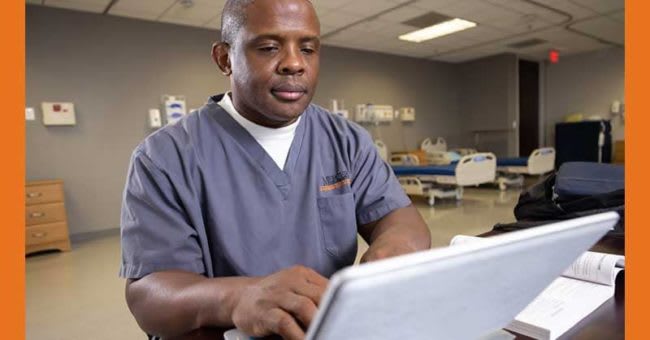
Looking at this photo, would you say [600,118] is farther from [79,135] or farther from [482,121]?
[79,135]

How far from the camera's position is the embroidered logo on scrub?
93 centimetres

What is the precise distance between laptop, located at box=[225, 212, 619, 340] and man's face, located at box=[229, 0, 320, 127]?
54 centimetres

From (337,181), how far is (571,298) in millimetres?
525

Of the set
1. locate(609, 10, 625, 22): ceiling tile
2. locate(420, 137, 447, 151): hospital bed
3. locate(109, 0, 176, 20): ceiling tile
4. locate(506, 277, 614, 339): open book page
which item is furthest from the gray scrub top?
locate(420, 137, 447, 151): hospital bed

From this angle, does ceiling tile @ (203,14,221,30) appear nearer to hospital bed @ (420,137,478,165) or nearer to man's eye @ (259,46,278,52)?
hospital bed @ (420,137,478,165)

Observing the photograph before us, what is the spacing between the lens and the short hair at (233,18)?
2.63ft

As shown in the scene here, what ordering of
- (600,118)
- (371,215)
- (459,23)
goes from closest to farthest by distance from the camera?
(371,215), (459,23), (600,118)

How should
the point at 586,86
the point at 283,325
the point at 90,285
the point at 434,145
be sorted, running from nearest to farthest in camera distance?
the point at 283,325 < the point at 90,285 < the point at 586,86 < the point at 434,145

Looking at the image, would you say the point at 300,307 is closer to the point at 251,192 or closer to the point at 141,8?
the point at 251,192

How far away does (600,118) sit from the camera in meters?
7.14

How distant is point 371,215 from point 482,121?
7.72 metres

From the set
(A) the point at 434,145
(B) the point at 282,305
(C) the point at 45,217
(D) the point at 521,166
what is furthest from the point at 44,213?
(A) the point at 434,145

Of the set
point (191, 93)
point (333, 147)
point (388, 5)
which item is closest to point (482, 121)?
point (388, 5)

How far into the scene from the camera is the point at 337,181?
95 cm
